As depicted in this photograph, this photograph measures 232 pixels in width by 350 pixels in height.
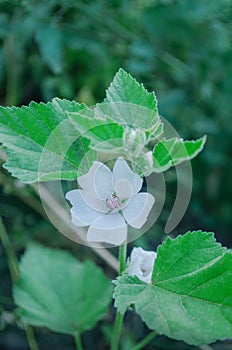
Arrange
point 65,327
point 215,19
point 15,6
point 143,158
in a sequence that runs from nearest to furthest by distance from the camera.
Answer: point 143,158 < point 65,327 < point 15,6 < point 215,19

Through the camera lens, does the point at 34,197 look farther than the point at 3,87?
No

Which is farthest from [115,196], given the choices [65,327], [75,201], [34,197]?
[34,197]

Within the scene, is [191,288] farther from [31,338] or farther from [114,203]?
[31,338]

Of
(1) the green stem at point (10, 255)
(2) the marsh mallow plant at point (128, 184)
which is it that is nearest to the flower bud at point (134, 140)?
(2) the marsh mallow plant at point (128, 184)

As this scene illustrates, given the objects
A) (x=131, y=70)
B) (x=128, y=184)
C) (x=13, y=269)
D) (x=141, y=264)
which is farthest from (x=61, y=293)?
(x=131, y=70)

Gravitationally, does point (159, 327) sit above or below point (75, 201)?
below

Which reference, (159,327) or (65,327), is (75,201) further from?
(65,327)
